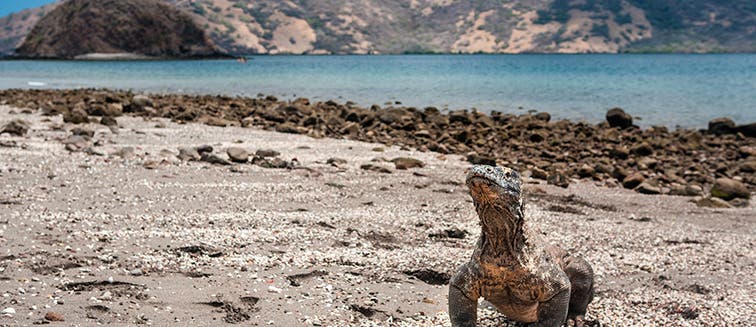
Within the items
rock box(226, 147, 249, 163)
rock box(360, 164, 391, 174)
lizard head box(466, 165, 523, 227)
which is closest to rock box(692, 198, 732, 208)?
rock box(360, 164, 391, 174)

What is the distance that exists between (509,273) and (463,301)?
1.21ft

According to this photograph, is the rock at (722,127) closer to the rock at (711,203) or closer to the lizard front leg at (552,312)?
the rock at (711,203)

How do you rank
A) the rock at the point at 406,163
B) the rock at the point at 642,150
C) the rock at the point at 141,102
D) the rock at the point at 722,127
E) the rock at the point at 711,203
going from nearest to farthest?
the rock at the point at 711,203 < the rock at the point at 406,163 < the rock at the point at 642,150 < the rock at the point at 141,102 < the rock at the point at 722,127

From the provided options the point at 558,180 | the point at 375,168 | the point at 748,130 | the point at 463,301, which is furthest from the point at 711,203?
the point at 748,130

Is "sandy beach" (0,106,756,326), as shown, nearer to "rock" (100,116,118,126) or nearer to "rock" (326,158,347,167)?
"rock" (326,158,347,167)

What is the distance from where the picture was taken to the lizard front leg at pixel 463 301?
479cm

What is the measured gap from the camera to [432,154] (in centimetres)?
1658

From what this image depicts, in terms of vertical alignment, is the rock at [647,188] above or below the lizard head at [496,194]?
below

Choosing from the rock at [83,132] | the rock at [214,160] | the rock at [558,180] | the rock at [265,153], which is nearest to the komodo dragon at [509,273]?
the rock at [214,160]

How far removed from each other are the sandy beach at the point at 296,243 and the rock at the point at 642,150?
197 inches

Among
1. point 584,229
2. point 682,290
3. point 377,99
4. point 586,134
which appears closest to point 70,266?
point 682,290

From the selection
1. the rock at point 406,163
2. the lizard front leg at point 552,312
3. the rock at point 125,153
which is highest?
the lizard front leg at point 552,312

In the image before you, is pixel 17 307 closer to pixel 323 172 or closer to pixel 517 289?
pixel 517 289

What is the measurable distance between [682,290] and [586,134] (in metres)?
14.8
